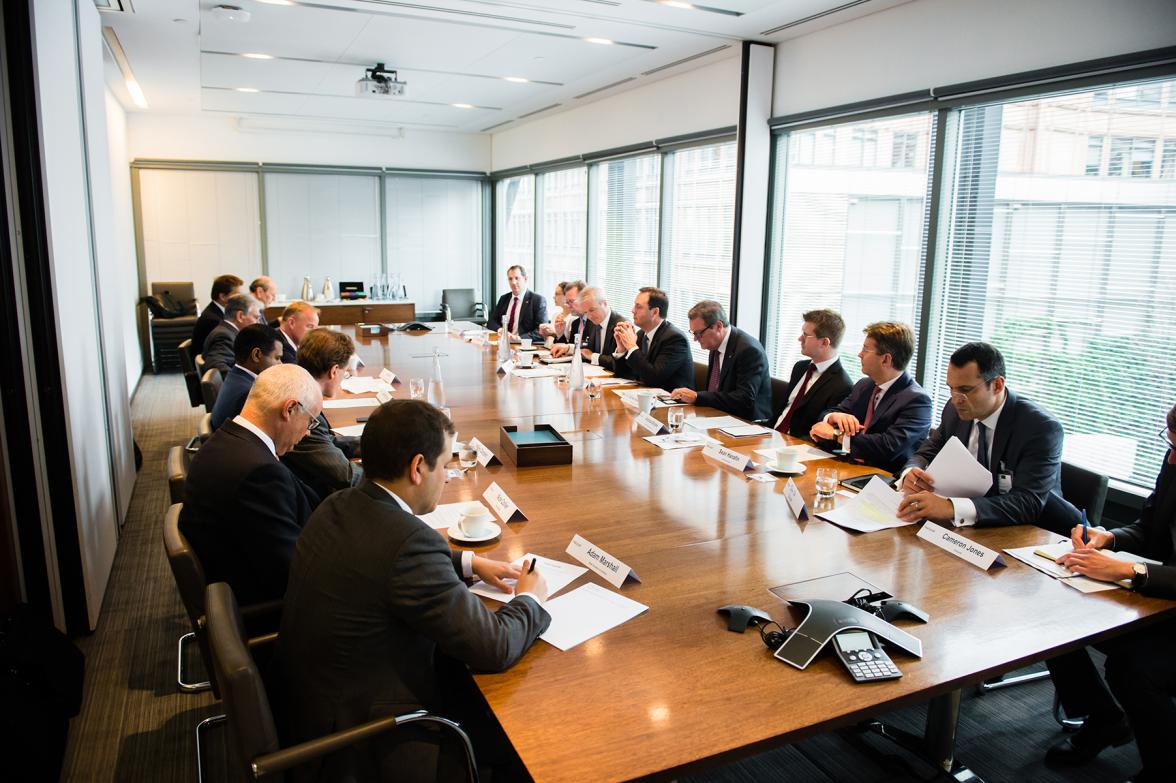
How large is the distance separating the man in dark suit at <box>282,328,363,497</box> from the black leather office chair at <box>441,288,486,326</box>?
8.16 meters

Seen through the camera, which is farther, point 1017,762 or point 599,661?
point 1017,762

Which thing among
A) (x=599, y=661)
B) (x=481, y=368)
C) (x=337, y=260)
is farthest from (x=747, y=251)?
(x=337, y=260)

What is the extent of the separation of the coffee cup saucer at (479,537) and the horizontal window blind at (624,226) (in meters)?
5.86

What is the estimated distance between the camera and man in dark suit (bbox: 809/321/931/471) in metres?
3.58

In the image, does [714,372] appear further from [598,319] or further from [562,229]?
[562,229]

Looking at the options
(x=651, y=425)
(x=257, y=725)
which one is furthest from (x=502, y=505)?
(x=651, y=425)

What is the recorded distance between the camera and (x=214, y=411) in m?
3.65

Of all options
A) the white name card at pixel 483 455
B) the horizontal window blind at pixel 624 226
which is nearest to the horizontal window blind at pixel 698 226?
the horizontal window blind at pixel 624 226

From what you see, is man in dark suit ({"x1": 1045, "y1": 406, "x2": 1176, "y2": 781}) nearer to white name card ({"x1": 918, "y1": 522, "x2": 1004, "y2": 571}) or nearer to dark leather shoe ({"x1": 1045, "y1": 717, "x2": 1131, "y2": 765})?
dark leather shoe ({"x1": 1045, "y1": 717, "x2": 1131, "y2": 765})

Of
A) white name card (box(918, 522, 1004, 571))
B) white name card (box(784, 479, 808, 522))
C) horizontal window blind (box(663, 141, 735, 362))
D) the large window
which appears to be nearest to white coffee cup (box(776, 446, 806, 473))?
white name card (box(784, 479, 808, 522))

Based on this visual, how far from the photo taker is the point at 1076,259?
13.5 feet

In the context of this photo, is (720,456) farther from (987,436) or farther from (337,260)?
(337,260)

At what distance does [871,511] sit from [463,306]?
951 centimetres

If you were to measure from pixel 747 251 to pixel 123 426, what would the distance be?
15.1ft
